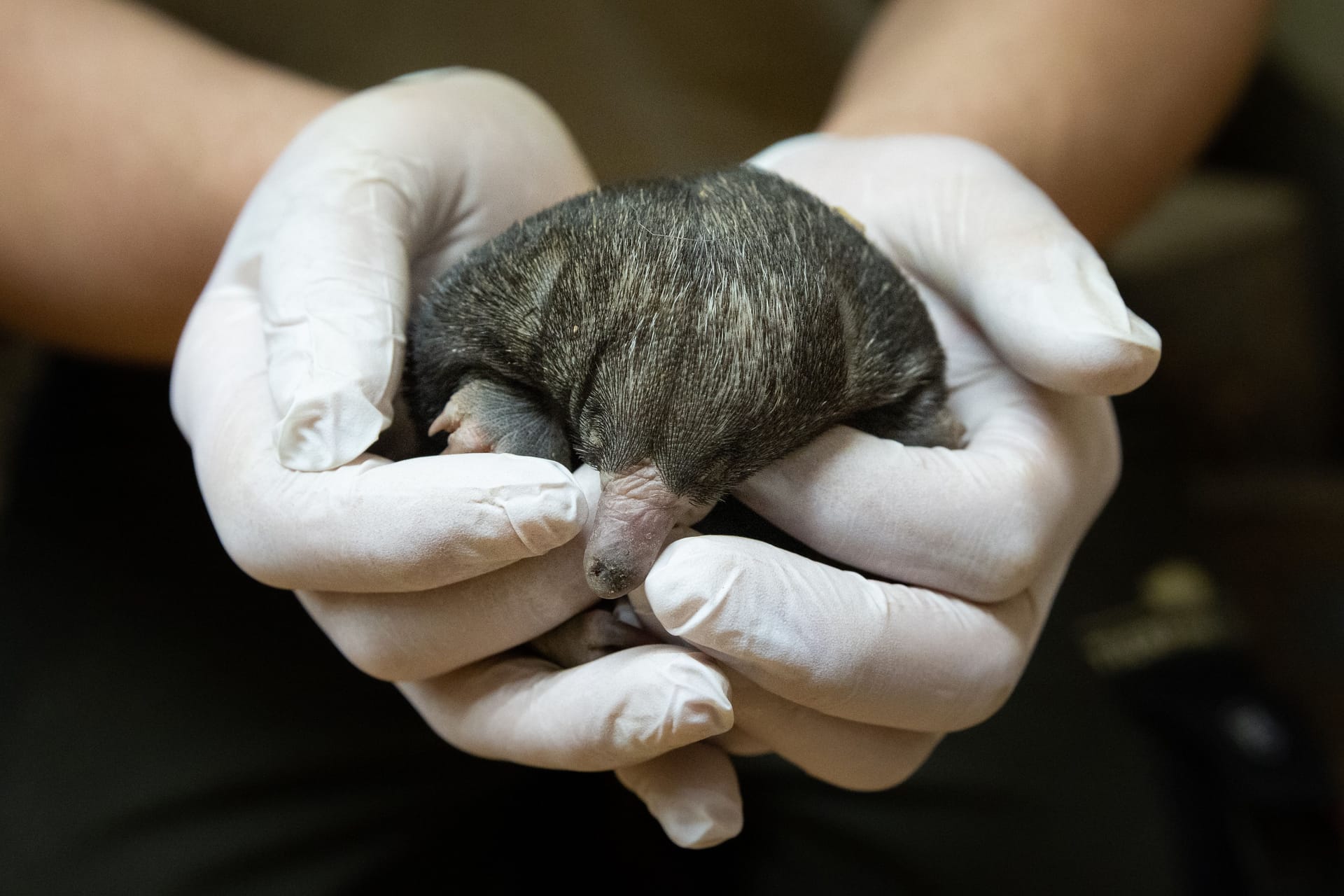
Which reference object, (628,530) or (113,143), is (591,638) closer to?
(628,530)

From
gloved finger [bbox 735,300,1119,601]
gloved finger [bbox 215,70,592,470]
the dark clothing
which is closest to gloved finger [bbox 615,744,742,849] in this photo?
gloved finger [bbox 735,300,1119,601]

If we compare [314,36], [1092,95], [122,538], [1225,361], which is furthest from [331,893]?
[1225,361]

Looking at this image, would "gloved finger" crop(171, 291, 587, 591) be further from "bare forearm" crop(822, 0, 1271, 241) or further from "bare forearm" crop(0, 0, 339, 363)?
"bare forearm" crop(822, 0, 1271, 241)

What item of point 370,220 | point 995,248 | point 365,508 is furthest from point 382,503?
point 995,248

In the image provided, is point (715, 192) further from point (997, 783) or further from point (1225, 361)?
point (1225, 361)

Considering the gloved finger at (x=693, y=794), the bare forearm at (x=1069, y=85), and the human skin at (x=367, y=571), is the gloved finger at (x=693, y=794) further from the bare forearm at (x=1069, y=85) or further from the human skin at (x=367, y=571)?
the bare forearm at (x=1069, y=85)

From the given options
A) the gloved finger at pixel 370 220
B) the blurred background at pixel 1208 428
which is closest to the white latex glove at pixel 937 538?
the gloved finger at pixel 370 220
